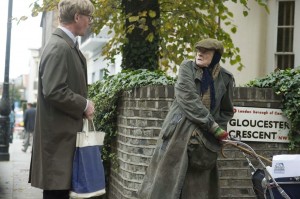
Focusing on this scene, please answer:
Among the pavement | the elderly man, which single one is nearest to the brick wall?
the elderly man

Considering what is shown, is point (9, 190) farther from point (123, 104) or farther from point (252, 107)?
point (252, 107)

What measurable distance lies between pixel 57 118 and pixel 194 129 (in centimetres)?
139

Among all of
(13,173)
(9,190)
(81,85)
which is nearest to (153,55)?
(9,190)

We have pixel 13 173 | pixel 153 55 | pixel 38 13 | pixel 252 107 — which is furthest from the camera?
pixel 13 173

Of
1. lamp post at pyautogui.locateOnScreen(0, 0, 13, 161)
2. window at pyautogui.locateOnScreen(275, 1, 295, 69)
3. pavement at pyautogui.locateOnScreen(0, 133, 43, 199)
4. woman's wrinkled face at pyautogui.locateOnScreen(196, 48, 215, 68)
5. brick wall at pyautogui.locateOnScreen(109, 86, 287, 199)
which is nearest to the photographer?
woman's wrinkled face at pyautogui.locateOnScreen(196, 48, 215, 68)

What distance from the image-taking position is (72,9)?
3.83m

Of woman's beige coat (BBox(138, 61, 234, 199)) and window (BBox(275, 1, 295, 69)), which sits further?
window (BBox(275, 1, 295, 69))

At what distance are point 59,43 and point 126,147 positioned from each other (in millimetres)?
2740

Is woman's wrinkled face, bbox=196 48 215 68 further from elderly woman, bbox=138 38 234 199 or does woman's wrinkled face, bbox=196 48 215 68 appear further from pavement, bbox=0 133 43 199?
pavement, bbox=0 133 43 199

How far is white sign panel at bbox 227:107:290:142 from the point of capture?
5.95 metres

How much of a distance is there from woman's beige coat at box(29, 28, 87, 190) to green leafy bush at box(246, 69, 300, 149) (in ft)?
9.01

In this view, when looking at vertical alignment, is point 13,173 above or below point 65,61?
below

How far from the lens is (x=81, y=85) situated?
388 cm

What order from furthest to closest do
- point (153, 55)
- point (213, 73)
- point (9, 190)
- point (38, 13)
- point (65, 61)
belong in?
point (38, 13) → point (9, 190) → point (153, 55) → point (213, 73) → point (65, 61)
